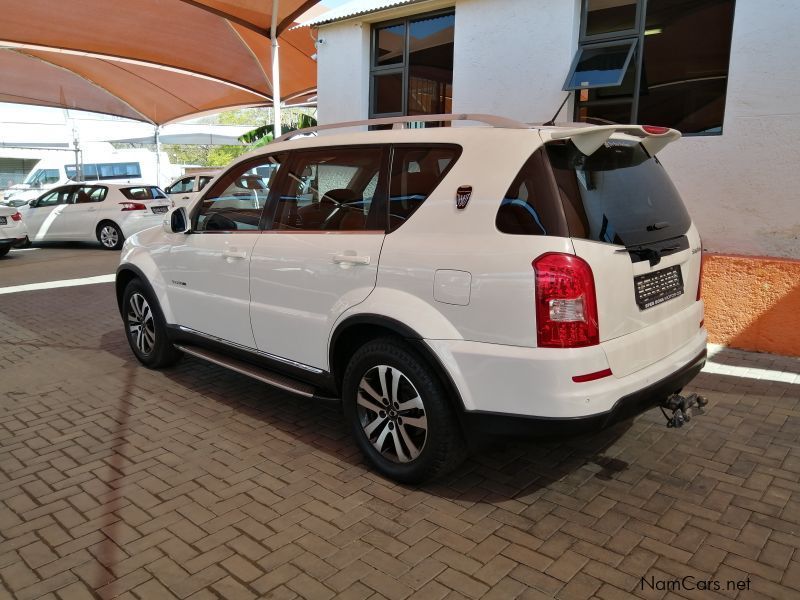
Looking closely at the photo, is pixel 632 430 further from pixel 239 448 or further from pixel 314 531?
pixel 239 448

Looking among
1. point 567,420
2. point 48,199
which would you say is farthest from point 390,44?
point 48,199

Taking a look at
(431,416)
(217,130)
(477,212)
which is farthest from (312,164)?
(217,130)

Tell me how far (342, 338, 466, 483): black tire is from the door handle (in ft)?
1.44

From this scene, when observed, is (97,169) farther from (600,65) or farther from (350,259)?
(350,259)

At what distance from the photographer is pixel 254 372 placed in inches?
170

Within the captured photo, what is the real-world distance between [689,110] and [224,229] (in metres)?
7.61

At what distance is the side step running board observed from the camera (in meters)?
3.97

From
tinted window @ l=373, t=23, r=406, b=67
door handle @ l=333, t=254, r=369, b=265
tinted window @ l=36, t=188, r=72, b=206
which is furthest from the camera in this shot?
tinted window @ l=36, t=188, r=72, b=206

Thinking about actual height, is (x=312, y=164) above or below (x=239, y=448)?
above

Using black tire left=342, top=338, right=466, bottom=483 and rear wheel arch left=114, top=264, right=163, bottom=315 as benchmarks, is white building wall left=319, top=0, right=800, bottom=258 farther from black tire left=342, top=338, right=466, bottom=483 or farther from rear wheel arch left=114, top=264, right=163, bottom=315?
rear wheel arch left=114, top=264, right=163, bottom=315

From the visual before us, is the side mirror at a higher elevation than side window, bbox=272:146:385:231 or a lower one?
lower

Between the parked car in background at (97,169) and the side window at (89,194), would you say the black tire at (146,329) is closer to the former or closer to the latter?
the side window at (89,194)

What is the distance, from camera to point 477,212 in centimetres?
312

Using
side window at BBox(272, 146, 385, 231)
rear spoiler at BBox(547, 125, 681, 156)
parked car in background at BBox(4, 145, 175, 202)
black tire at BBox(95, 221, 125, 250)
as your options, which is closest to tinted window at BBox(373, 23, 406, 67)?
side window at BBox(272, 146, 385, 231)
